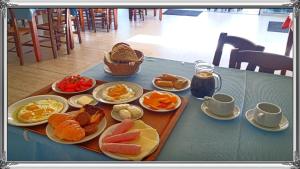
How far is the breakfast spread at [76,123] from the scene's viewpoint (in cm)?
54

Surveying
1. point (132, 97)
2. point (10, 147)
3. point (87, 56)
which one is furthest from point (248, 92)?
point (87, 56)

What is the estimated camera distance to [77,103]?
26.9 inches

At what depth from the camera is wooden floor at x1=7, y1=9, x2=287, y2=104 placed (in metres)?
2.03

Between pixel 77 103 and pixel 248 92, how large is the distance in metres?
0.48

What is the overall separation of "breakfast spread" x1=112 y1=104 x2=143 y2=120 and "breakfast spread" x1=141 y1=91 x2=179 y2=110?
0.05m

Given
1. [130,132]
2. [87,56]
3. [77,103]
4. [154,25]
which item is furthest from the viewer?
[154,25]

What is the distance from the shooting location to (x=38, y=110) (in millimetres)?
641

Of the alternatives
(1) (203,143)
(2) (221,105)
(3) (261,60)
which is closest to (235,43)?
(3) (261,60)

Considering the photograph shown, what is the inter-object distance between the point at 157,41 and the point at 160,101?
237 centimetres

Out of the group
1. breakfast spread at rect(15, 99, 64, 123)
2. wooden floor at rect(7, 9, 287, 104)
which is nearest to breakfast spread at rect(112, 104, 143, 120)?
breakfast spread at rect(15, 99, 64, 123)

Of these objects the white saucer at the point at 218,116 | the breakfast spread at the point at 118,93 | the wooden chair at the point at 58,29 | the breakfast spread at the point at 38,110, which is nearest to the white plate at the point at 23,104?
the breakfast spread at the point at 38,110

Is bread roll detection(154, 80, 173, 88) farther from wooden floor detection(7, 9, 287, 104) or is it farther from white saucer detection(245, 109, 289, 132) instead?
wooden floor detection(7, 9, 287, 104)

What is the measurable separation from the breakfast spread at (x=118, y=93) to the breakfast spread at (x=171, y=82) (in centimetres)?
10

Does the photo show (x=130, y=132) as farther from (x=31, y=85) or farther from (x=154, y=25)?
(x=154, y=25)
